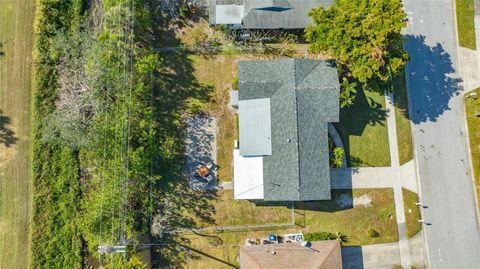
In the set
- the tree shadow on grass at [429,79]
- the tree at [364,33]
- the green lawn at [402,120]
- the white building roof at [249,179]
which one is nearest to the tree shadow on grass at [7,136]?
the white building roof at [249,179]

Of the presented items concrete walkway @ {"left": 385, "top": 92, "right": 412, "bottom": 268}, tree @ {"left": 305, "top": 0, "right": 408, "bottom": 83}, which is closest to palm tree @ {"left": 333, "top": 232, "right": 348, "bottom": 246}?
concrete walkway @ {"left": 385, "top": 92, "right": 412, "bottom": 268}

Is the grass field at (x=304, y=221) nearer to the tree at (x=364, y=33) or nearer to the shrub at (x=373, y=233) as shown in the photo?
the shrub at (x=373, y=233)

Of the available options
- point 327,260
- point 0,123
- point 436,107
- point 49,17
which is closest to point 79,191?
point 0,123

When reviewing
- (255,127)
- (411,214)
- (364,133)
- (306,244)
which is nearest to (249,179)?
(255,127)

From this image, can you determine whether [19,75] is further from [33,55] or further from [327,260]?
[327,260]

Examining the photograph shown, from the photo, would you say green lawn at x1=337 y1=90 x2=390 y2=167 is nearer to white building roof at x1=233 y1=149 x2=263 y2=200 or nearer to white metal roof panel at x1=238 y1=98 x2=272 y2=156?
white metal roof panel at x1=238 y1=98 x2=272 y2=156

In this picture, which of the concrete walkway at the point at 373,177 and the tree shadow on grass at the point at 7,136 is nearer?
the tree shadow on grass at the point at 7,136

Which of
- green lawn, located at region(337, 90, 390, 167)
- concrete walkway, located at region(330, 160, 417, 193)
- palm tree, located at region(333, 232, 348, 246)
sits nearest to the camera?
palm tree, located at region(333, 232, 348, 246)
